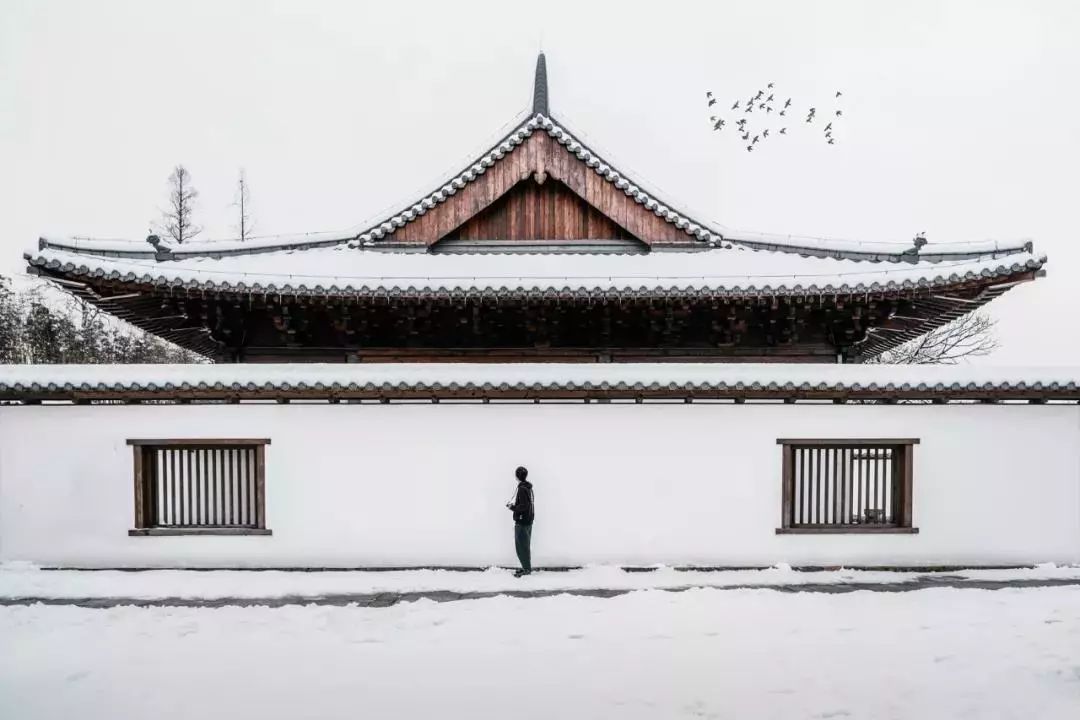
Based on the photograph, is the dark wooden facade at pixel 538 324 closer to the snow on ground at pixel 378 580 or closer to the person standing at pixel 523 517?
the person standing at pixel 523 517

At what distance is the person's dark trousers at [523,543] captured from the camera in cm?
844

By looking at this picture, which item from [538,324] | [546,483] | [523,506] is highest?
[538,324]

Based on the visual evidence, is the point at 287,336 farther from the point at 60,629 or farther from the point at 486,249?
the point at 60,629

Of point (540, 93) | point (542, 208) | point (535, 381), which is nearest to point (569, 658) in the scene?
point (535, 381)

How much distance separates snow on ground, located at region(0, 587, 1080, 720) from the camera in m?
5.29

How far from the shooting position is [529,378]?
8617mm

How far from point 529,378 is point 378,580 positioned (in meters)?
3.22

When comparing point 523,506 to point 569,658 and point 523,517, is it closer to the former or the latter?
point 523,517

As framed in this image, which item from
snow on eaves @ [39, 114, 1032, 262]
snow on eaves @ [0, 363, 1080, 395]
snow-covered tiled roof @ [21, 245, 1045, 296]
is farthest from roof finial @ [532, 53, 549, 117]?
snow on eaves @ [0, 363, 1080, 395]

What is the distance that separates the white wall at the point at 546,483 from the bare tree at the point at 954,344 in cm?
2679

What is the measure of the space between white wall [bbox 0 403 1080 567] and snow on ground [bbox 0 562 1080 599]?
24cm

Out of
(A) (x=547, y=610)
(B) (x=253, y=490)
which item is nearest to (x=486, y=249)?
(B) (x=253, y=490)

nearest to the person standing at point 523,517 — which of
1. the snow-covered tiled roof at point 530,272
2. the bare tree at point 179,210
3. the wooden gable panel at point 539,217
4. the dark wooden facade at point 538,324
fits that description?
the dark wooden facade at point 538,324

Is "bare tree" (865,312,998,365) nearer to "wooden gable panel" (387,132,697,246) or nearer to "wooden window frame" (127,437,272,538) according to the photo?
"wooden gable panel" (387,132,697,246)
